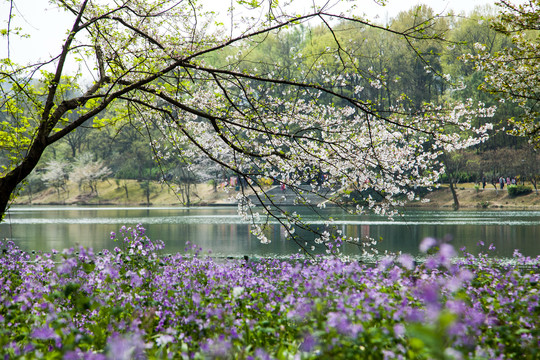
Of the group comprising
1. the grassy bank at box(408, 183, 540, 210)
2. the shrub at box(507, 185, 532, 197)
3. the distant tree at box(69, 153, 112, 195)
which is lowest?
the grassy bank at box(408, 183, 540, 210)

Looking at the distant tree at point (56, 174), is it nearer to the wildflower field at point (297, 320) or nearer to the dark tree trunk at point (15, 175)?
the dark tree trunk at point (15, 175)

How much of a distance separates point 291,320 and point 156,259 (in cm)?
457

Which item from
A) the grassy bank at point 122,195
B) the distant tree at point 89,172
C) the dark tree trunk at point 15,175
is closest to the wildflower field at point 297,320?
the dark tree trunk at point 15,175

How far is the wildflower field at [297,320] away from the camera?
2.95 meters

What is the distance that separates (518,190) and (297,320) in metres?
47.4

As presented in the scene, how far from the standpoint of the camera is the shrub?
148ft

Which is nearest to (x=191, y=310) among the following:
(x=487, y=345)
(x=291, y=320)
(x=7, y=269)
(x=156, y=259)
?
(x=291, y=320)

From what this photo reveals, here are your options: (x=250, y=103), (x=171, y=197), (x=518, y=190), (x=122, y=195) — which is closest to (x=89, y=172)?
(x=122, y=195)

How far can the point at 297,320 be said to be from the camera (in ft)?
13.4

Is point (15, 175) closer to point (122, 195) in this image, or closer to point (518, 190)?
point (518, 190)

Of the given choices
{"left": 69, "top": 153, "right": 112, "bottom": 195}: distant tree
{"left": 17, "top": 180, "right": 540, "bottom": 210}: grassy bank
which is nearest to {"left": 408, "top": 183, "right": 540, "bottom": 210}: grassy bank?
{"left": 17, "top": 180, "right": 540, "bottom": 210}: grassy bank

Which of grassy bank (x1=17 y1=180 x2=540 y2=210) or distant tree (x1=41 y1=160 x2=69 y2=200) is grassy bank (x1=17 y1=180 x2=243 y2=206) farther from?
distant tree (x1=41 y1=160 x2=69 y2=200)

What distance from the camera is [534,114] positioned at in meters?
13.0

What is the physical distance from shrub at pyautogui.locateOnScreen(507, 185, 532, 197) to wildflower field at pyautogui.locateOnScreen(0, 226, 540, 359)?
43222mm
